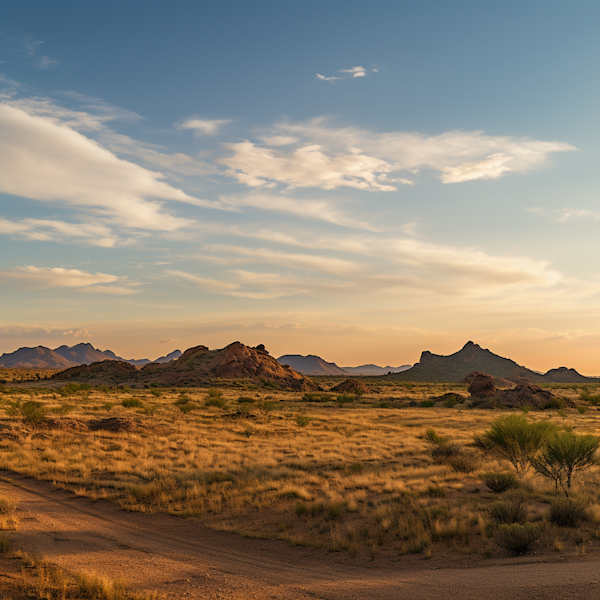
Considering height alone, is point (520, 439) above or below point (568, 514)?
above

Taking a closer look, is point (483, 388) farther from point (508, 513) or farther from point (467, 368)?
point (467, 368)

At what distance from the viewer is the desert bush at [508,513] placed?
36.8ft

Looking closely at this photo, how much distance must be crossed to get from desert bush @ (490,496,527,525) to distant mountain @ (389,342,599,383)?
14980 centimetres

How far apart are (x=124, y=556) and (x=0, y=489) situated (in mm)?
7496

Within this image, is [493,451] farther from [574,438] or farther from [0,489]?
[0,489]

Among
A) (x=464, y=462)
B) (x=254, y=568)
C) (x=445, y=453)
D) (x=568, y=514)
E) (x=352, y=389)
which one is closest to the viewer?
(x=254, y=568)

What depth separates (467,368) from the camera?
167750 millimetres

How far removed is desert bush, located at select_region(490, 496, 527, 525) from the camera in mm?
11227

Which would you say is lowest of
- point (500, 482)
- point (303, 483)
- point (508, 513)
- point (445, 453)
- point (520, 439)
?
point (303, 483)

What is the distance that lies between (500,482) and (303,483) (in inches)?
257

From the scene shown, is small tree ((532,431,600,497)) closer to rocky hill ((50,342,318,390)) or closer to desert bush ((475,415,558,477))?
desert bush ((475,415,558,477))

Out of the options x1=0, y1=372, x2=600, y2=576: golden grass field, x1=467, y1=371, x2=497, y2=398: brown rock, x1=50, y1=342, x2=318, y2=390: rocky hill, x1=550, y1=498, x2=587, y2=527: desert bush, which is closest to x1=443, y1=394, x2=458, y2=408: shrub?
x1=467, y1=371, x2=497, y2=398: brown rock

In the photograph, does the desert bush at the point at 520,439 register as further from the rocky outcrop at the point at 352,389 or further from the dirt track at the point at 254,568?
the rocky outcrop at the point at 352,389

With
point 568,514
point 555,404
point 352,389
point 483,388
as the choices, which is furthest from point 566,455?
point 352,389
